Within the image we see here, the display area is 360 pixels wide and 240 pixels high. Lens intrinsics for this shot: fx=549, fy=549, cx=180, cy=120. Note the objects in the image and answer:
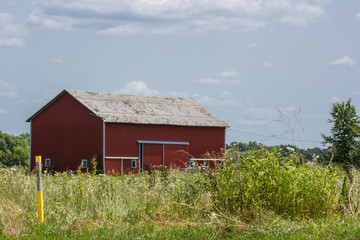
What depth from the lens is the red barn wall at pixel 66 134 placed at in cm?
3469

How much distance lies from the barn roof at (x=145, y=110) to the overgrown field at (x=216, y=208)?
2137 cm

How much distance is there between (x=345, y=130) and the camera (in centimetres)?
4669

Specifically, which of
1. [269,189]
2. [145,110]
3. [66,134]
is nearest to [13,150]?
[66,134]

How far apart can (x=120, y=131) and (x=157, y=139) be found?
286cm

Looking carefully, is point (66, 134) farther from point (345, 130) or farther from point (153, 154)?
point (345, 130)

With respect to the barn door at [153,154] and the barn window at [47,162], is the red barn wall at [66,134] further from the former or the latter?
the barn door at [153,154]

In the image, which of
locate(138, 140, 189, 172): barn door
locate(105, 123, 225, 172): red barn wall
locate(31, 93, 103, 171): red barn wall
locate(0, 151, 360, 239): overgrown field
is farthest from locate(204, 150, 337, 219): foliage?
locate(138, 140, 189, 172): barn door

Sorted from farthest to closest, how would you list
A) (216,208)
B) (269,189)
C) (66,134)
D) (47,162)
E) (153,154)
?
(47,162) < (66,134) < (153,154) < (269,189) < (216,208)

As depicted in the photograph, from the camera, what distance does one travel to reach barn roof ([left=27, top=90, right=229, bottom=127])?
3503 centimetres

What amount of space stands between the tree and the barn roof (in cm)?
1233

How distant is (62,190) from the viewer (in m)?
13.1

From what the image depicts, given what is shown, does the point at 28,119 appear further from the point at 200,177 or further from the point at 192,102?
the point at 200,177

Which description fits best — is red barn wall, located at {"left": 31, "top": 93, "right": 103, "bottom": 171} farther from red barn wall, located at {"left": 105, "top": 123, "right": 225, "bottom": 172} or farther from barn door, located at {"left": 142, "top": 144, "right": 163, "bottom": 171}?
barn door, located at {"left": 142, "top": 144, "right": 163, "bottom": 171}

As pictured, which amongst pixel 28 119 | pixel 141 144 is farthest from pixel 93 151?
pixel 28 119
